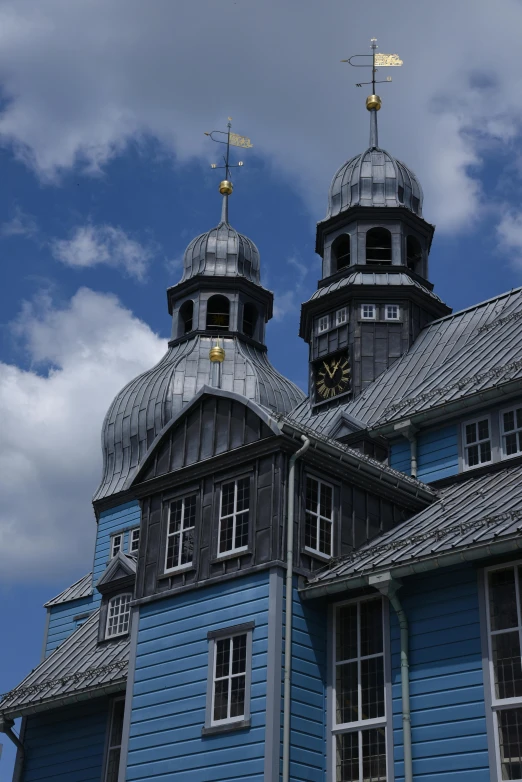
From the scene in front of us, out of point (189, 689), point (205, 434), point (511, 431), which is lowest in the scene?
point (189, 689)

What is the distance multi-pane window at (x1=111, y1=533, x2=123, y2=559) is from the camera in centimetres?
4231

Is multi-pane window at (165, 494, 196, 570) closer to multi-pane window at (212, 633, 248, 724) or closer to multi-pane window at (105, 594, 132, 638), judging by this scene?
multi-pane window at (212, 633, 248, 724)

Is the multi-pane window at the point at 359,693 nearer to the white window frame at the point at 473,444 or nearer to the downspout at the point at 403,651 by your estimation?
the downspout at the point at 403,651

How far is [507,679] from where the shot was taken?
19.0 meters

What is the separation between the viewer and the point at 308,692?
69.4 feet

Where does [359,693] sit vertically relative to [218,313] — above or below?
below

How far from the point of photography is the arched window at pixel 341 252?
1574 inches

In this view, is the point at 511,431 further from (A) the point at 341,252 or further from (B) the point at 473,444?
(A) the point at 341,252

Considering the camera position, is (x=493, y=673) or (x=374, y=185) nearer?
(x=493, y=673)

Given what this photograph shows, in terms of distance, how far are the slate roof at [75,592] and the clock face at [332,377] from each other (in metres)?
12.6

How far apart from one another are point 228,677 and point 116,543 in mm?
21628

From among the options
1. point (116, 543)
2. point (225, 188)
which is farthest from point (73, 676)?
point (225, 188)

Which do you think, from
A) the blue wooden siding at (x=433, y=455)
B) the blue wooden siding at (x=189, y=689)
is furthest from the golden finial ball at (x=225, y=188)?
the blue wooden siding at (x=189, y=689)

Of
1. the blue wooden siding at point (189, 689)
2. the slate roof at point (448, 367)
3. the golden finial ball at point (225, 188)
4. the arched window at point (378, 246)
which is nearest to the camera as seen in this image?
the blue wooden siding at point (189, 689)
